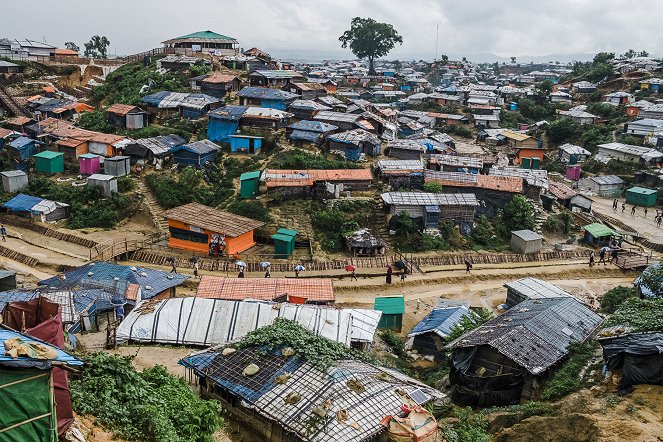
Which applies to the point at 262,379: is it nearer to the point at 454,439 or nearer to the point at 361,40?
the point at 454,439

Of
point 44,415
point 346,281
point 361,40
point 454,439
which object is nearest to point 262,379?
point 454,439

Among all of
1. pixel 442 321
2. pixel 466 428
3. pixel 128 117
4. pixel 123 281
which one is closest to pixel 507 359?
pixel 466 428

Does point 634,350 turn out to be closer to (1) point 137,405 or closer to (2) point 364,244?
(1) point 137,405

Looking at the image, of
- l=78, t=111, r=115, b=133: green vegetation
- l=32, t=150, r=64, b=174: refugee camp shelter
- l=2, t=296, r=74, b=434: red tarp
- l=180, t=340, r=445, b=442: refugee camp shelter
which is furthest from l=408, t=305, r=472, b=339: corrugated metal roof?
l=78, t=111, r=115, b=133: green vegetation

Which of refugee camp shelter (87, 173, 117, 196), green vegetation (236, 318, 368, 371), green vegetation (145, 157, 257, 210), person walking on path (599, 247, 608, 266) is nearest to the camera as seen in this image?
green vegetation (236, 318, 368, 371)

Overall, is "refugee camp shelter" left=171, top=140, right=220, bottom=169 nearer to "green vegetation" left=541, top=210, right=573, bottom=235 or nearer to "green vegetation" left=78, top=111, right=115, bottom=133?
"green vegetation" left=78, top=111, right=115, bottom=133

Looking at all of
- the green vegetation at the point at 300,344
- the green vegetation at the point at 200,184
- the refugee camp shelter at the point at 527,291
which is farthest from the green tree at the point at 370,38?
the green vegetation at the point at 300,344

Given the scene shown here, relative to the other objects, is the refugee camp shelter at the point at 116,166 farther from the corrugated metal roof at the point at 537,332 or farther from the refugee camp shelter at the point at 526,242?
the corrugated metal roof at the point at 537,332
